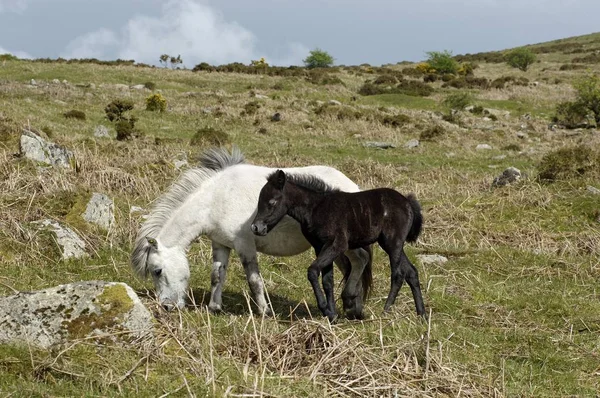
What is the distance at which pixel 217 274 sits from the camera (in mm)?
8539

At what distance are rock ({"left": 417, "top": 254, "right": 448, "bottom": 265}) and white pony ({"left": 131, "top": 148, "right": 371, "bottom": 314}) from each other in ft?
10.8

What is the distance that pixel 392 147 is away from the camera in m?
26.5

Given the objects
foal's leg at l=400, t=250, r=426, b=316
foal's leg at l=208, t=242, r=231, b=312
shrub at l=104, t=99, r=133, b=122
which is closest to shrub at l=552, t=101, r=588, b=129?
shrub at l=104, t=99, r=133, b=122

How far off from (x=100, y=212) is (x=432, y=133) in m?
20.2

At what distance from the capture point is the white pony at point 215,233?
8219 millimetres

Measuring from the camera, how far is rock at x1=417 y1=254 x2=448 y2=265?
11.7 metres

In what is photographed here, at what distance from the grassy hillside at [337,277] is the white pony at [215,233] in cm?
51

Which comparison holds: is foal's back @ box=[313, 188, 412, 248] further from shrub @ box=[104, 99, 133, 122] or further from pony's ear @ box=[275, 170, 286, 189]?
shrub @ box=[104, 99, 133, 122]

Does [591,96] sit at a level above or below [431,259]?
above

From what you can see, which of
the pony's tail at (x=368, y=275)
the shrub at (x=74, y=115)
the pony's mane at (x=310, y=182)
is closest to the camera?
the pony's mane at (x=310, y=182)

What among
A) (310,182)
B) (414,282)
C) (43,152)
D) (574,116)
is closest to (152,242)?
(310,182)

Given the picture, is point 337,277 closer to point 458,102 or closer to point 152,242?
point 152,242

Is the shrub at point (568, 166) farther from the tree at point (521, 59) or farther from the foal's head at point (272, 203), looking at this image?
the tree at point (521, 59)

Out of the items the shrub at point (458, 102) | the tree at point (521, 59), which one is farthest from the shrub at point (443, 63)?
the shrub at point (458, 102)
